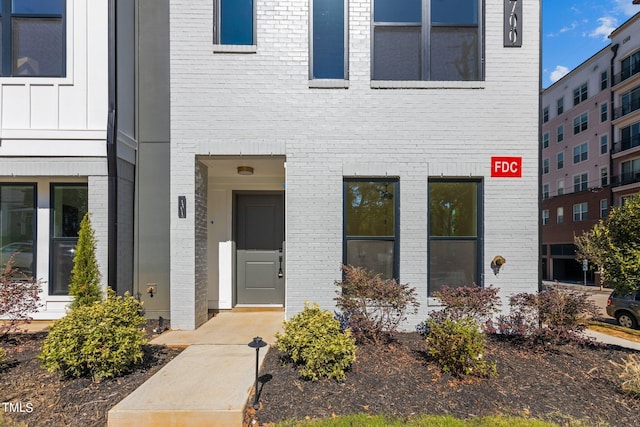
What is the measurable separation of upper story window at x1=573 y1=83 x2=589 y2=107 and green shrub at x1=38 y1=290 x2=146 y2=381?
3579 cm

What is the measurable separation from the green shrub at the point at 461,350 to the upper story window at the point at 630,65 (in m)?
29.8

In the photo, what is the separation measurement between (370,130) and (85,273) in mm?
5561

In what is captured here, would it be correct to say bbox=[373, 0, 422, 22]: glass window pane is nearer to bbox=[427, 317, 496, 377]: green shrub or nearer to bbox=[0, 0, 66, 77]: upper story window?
bbox=[427, 317, 496, 377]: green shrub

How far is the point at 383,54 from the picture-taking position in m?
6.01

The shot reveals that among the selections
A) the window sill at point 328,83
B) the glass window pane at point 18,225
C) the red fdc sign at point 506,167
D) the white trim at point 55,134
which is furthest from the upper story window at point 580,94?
the glass window pane at point 18,225

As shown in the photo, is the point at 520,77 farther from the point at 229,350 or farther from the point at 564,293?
the point at 229,350

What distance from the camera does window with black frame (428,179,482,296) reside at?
236 inches

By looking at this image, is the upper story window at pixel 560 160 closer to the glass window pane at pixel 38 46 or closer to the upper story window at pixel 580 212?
the upper story window at pixel 580 212

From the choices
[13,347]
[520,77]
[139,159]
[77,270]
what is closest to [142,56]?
[139,159]

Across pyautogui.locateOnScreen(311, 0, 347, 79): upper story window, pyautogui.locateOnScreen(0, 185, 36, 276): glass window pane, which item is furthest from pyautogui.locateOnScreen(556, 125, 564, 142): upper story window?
pyautogui.locateOnScreen(0, 185, 36, 276): glass window pane

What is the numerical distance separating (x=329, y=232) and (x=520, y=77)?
4595 mm

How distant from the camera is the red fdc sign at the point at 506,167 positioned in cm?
594

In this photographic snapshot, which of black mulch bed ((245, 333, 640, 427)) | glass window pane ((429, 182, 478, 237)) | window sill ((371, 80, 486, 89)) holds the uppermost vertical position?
window sill ((371, 80, 486, 89))

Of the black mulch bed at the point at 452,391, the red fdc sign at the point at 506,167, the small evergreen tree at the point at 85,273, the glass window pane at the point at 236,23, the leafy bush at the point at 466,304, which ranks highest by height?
the glass window pane at the point at 236,23
